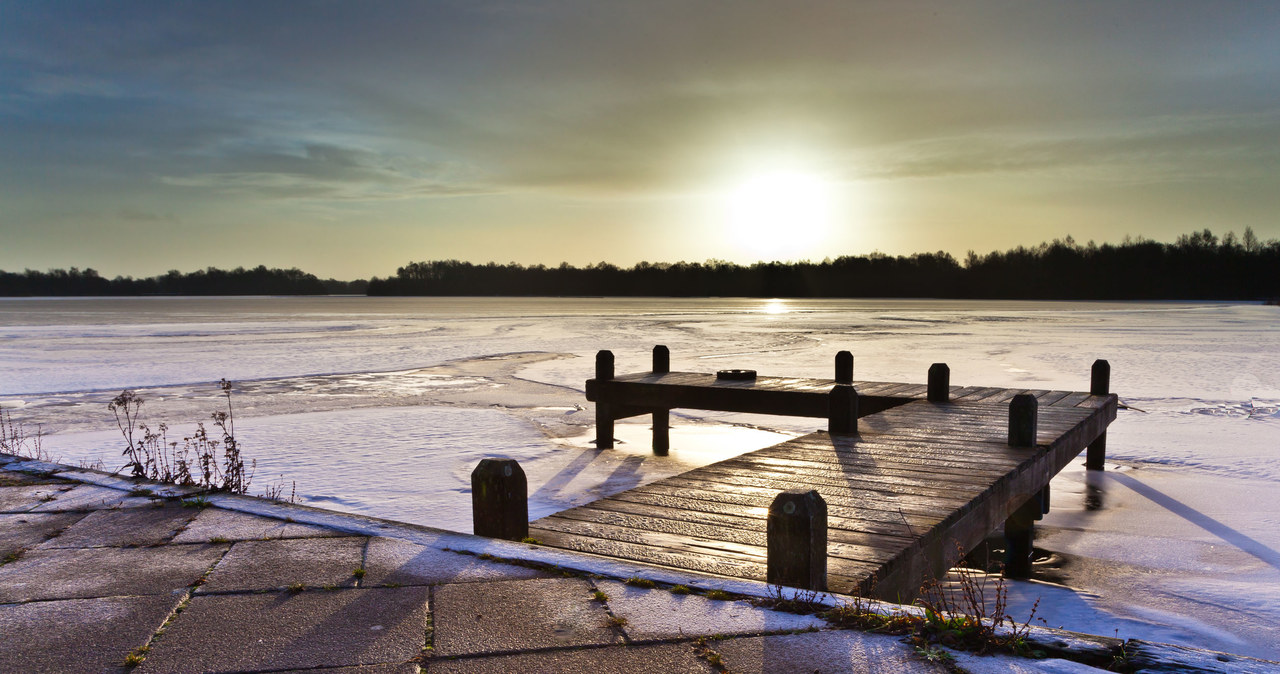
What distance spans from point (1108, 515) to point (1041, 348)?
63.9 feet

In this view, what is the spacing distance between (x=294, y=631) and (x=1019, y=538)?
6.62 meters

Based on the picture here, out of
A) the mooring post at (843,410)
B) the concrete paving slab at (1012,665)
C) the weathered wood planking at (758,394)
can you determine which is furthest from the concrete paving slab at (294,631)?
the weathered wood planking at (758,394)

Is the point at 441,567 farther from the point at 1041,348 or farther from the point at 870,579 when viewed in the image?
the point at 1041,348

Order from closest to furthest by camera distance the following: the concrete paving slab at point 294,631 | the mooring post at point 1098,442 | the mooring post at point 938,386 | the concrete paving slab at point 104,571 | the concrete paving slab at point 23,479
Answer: the concrete paving slab at point 294,631, the concrete paving slab at point 104,571, the concrete paving slab at point 23,479, the mooring post at point 938,386, the mooring post at point 1098,442

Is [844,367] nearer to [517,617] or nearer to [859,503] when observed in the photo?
[859,503]

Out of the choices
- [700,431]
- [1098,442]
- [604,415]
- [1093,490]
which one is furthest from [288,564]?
[1098,442]

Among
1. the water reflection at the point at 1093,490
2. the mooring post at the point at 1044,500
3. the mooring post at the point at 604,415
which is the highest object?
the mooring post at the point at 604,415

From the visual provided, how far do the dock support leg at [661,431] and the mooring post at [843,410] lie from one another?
4.21 metres

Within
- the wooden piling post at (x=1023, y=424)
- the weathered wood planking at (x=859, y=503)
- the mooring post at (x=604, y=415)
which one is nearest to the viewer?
the weathered wood planking at (x=859, y=503)

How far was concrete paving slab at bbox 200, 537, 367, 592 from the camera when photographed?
376cm

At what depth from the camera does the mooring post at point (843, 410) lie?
7773 mm

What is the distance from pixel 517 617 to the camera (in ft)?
10.8

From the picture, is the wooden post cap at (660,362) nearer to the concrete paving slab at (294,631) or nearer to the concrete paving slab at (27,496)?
the concrete paving slab at (27,496)

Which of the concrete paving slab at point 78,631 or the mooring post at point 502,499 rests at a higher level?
the mooring post at point 502,499
